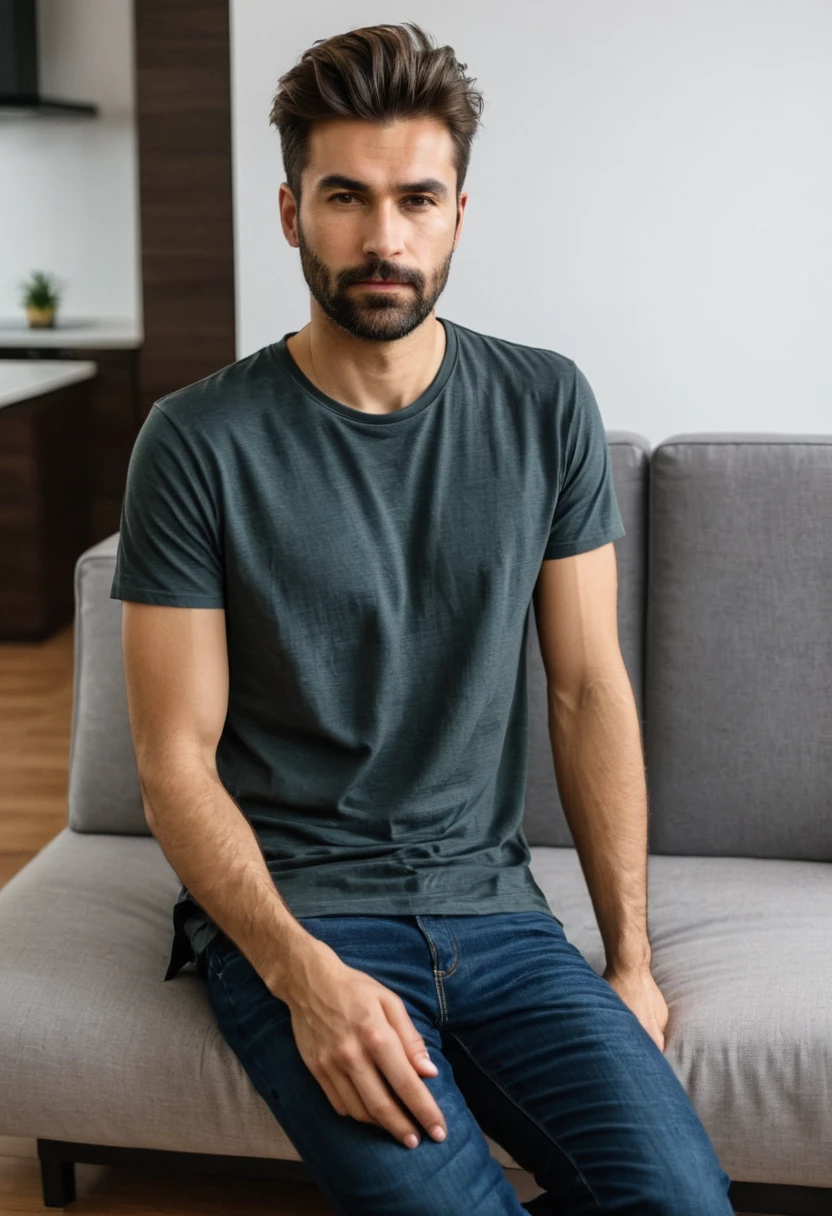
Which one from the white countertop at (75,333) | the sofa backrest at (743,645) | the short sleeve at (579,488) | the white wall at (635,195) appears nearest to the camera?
the short sleeve at (579,488)

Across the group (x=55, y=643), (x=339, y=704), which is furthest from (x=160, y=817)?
(x=55, y=643)

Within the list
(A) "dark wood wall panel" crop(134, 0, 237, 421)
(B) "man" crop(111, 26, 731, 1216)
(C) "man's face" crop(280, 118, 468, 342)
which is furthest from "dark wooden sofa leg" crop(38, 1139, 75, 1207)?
(A) "dark wood wall panel" crop(134, 0, 237, 421)

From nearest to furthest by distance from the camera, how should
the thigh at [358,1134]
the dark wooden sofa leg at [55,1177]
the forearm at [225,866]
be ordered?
the thigh at [358,1134]
the forearm at [225,866]
the dark wooden sofa leg at [55,1177]

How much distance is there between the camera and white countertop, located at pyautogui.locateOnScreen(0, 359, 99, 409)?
4305 millimetres

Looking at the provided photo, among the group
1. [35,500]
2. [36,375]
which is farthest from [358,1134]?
[36,375]

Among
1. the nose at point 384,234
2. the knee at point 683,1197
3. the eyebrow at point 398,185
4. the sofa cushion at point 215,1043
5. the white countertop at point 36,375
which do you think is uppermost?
the eyebrow at point 398,185

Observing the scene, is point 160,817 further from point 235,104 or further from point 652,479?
point 235,104

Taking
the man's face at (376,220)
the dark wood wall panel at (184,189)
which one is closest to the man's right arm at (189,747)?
the man's face at (376,220)

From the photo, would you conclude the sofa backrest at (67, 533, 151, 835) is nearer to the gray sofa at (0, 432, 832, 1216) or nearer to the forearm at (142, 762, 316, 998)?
the gray sofa at (0, 432, 832, 1216)

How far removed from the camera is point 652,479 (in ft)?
6.41

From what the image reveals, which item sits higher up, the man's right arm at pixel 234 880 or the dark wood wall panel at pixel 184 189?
the dark wood wall panel at pixel 184 189

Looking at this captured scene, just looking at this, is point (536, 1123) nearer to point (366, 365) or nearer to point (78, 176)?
point (366, 365)

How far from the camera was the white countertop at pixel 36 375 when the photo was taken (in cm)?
430

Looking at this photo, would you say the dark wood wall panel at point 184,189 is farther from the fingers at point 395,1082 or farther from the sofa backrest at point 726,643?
the fingers at point 395,1082
